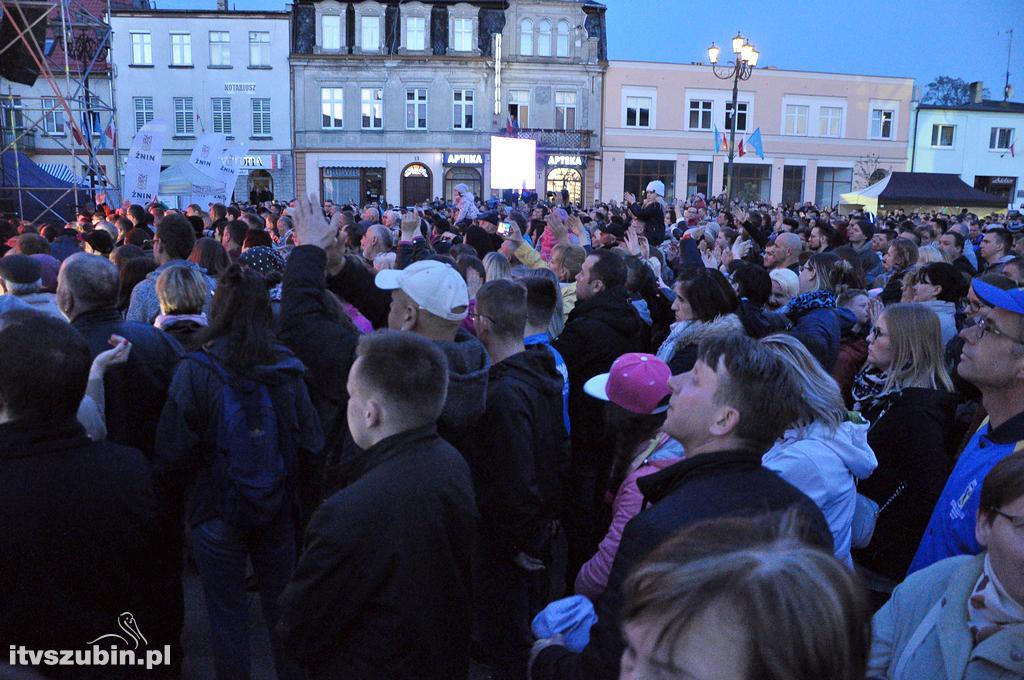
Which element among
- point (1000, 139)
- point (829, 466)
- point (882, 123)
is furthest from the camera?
point (1000, 139)

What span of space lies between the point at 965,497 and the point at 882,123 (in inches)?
1720

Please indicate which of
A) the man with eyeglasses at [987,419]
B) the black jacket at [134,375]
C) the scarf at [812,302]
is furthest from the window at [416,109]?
the man with eyeglasses at [987,419]

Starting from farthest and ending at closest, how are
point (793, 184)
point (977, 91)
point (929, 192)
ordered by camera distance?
point (977, 91) < point (793, 184) < point (929, 192)

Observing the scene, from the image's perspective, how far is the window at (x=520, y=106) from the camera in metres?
36.0

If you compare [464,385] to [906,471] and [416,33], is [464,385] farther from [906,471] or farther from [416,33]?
[416,33]

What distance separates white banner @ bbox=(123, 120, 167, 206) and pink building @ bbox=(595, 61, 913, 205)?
27.8m

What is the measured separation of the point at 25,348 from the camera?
2367 mm

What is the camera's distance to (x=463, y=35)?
116 ft

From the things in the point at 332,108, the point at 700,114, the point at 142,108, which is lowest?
the point at 142,108

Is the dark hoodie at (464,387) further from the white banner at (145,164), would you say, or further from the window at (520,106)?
the window at (520,106)

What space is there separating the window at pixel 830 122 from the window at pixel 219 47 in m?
29.5

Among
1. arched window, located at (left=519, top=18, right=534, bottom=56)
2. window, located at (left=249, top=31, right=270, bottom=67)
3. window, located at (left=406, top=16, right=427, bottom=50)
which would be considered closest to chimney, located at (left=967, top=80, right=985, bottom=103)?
arched window, located at (left=519, top=18, right=534, bottom=56)

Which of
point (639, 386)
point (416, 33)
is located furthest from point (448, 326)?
point (416, 33)

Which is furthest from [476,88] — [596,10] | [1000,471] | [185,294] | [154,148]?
[1000,471]
